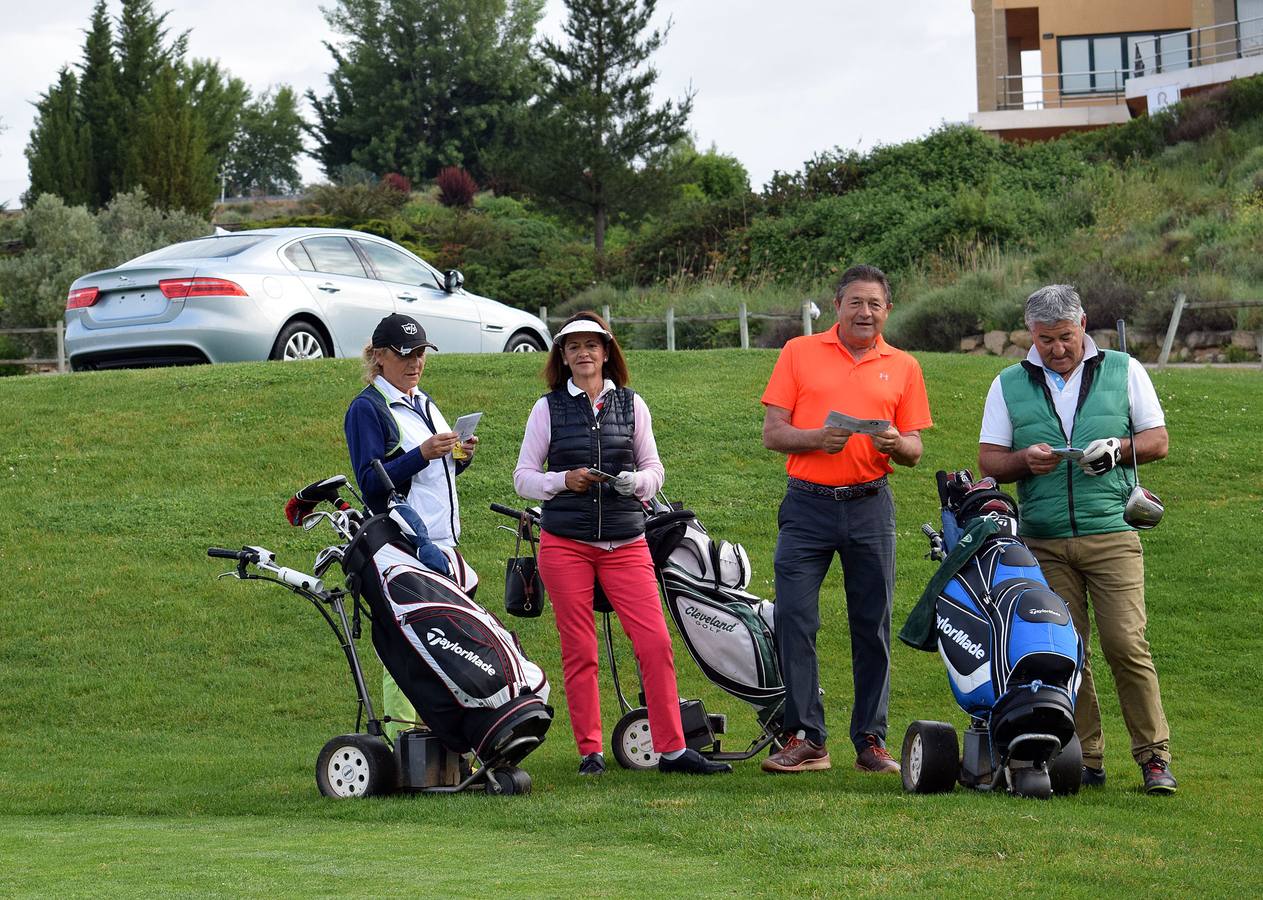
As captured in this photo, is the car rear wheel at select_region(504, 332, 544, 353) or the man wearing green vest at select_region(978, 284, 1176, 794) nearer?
the man wearing green vest at select_region(978, 284, 1176, 794)

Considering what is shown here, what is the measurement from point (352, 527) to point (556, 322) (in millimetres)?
23436

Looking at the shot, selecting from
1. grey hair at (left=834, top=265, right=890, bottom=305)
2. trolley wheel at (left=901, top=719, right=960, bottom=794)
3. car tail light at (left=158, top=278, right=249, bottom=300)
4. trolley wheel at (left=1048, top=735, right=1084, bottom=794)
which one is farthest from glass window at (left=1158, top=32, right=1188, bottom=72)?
trolley wheel at (left=901, top=719, right=960, bottom=794)

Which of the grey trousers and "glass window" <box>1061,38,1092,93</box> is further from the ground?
"glass window" <box>1061,38,1092,93</box>

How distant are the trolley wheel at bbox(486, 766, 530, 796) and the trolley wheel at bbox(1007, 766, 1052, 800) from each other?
72.0 inches

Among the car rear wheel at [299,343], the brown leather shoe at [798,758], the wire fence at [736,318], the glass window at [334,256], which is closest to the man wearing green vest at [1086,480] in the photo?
the brown leather shoe at [798,758]

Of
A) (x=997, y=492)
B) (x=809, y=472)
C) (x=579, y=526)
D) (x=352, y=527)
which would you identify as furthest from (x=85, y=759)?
(x=997, y=492)

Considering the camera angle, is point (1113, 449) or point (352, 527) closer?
point (1113, 449)

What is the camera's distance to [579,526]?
21.8 ft

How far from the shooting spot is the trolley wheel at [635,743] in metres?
6.98

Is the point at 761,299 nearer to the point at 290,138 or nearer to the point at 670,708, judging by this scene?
the point at 670,708

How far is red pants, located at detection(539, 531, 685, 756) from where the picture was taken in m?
6.71

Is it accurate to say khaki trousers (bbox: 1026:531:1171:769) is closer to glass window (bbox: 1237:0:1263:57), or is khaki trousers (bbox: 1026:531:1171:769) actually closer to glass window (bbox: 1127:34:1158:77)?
glass window (bbox: 1237:0:1263:57)

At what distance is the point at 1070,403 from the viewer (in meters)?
6.36

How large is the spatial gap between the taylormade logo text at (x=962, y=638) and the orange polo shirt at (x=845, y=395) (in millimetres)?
750
